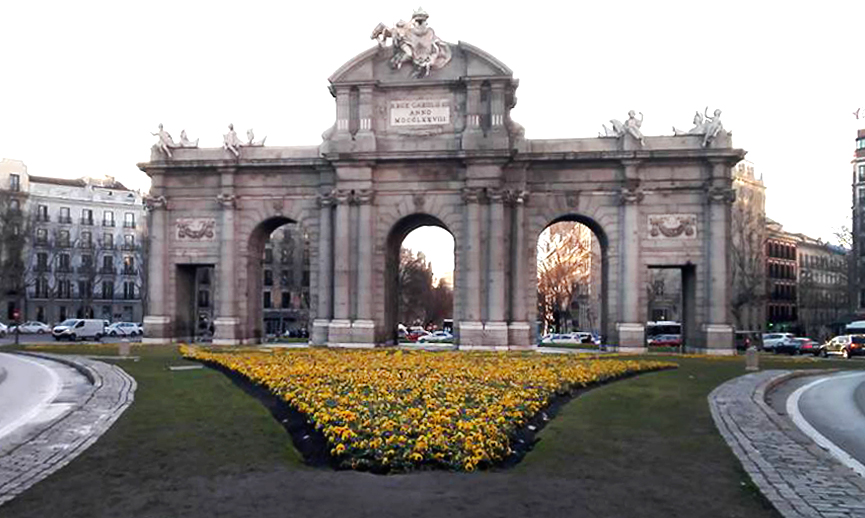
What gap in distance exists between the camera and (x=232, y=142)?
45812mm

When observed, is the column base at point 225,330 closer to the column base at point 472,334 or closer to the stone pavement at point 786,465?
the column base at point 472,334

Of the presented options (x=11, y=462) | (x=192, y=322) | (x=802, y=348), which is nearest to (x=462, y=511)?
(x=11, y=462)

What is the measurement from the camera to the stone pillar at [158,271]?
1821 inches

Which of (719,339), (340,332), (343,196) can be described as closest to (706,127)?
(719,339)

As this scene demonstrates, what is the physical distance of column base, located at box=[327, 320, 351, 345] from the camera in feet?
141

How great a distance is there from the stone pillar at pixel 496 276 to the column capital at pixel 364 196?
20.6 ft

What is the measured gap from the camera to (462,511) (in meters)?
9.73

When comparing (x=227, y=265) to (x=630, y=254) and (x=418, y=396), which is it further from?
(x=418, y=396)

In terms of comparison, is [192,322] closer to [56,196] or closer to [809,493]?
[809,493]

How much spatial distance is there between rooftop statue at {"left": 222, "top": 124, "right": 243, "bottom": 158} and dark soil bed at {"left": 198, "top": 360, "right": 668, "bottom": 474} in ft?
83.1

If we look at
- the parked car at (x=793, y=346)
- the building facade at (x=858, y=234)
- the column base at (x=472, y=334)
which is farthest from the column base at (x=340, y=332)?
the building facade at (x=858, y=234)

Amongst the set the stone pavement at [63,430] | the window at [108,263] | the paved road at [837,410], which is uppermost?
the window at [108,263]

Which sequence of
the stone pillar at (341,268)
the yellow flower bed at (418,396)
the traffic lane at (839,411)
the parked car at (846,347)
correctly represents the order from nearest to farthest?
Result: the yellow flower bed at (418,396) < the traffic lane at (839,411) < the stone pillar at (341,268) < the parked car at (846,347)

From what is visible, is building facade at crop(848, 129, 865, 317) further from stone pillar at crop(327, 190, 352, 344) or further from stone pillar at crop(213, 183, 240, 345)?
stone pillar at crop(213, 183, 240, 345)
